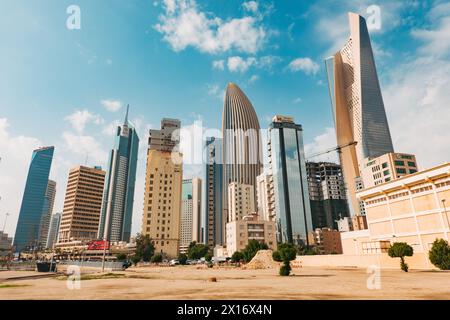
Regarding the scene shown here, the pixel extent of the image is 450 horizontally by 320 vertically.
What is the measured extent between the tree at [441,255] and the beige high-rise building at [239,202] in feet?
394

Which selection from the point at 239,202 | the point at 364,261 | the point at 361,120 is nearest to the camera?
the point at 364,261

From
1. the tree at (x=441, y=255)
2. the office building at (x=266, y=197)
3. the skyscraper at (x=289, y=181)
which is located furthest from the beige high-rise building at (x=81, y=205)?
the tree at (x=441, y=255)

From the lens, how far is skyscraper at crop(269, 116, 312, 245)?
5413 inches

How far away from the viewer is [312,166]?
182 metres

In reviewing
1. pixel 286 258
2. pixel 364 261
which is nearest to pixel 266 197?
pixel 364 261

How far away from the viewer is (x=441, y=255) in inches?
1380

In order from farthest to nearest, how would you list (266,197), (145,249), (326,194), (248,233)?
1. (326,194)
2. (266,197)
3. (248,233)
4. (145,249)

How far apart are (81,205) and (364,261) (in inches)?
6676

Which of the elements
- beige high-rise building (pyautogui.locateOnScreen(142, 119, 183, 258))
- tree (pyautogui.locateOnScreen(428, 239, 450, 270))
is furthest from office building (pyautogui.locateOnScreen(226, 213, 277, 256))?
tree (pyautogui.locateOnScreen(428, 239, 450, 270))

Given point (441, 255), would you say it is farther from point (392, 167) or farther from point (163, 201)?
point (163, 201)

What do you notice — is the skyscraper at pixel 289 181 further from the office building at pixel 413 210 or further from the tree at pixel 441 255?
the tree at pixel 441 255

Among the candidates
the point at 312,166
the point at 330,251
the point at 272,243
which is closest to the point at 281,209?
the point at 330,251
